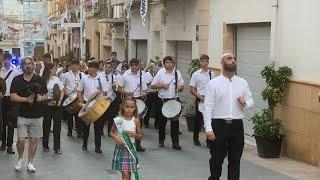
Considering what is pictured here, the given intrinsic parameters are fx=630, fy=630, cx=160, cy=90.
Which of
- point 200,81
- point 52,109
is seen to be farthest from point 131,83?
point 52,109

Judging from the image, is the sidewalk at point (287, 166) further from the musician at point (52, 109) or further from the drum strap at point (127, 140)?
the musician at point (52, 109)

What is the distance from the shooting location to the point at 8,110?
12.4 metres

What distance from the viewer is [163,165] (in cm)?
1096

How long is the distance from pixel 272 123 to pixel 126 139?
4.56 meters

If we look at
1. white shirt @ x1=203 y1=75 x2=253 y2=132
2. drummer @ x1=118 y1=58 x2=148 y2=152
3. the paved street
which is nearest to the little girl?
white shirt @ x1=203 y1=75 x2=253 y2=132

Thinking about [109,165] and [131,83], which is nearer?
[109,165]

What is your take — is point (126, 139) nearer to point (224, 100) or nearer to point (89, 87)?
point (224, 100)

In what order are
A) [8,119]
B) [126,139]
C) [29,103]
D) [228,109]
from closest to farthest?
[126,139] < [228,109] < [29,103] < [8,119]

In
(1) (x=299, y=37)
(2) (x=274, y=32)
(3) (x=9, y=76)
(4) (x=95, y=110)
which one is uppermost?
(2) (x=274, y=32)

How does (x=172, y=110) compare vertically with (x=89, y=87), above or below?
below

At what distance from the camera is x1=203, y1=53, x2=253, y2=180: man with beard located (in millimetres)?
8102

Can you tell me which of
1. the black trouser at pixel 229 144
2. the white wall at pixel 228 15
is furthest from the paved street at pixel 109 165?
the white wall at pixel 228 15

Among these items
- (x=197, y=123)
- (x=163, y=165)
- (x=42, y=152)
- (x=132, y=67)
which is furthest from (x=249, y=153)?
(x=42, y=152)

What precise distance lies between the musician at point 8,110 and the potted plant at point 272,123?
470 centimetres
